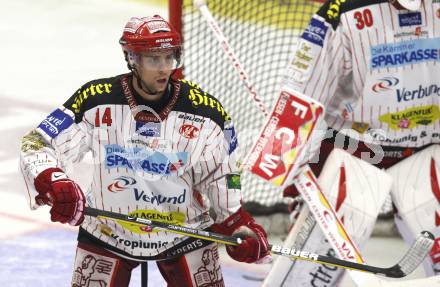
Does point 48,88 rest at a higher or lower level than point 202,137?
lower

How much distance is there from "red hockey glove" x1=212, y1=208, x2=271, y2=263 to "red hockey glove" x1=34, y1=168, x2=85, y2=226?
20.2 inches

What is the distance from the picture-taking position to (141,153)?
3988 millimetres

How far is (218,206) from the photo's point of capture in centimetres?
408

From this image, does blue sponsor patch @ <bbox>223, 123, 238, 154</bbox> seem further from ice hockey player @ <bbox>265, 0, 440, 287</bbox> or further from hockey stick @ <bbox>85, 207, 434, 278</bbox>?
ice hockey player @ <bbox>265, 0, 440, 287</bbox>

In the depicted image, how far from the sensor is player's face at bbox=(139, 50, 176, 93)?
3.87 metres

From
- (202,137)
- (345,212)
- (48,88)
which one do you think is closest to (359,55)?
(345,212)

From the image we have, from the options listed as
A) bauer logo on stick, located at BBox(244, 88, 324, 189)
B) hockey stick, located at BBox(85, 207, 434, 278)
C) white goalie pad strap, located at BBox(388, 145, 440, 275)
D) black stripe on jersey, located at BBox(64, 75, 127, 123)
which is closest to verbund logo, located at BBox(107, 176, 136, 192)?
hockey stick, located at BBox(85, 207, 434, 278)

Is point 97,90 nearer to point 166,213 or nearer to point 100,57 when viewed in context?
point 166,213

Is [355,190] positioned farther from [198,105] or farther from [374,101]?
[198,105]

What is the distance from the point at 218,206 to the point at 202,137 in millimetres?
257

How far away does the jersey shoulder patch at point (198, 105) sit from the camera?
3953 mm

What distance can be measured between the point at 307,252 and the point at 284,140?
0.50 metres

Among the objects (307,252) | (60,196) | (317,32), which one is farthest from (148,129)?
(317,32)

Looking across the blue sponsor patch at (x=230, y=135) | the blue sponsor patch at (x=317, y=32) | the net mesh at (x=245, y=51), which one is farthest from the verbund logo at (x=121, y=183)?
the net mesh at (x=245, y=51)
